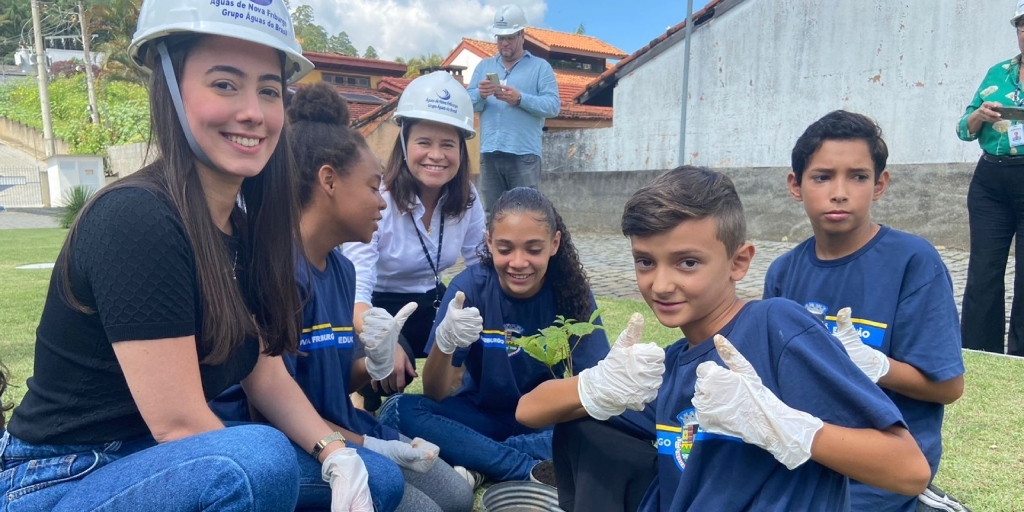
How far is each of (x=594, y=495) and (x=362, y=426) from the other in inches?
40.7

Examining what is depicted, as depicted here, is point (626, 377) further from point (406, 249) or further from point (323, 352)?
point (406, 249)

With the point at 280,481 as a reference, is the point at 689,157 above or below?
above

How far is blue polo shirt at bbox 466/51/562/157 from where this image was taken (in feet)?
18.7

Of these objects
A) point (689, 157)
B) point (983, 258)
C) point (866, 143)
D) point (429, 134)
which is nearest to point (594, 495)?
point (866, 143)

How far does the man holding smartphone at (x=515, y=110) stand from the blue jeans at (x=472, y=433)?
3132 mm

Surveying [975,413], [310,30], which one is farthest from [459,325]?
[310,30]

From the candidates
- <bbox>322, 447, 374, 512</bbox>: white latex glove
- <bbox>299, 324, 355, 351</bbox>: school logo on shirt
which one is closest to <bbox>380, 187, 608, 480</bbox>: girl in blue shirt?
<bbox>299, 324, 355, 351</bbox>: school logo on shirt

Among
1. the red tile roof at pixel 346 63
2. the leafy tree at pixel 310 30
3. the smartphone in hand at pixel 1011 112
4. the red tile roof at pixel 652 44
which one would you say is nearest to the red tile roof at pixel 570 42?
the red tile roof at pixel 346 63

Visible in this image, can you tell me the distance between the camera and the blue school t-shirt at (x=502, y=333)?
2.82m

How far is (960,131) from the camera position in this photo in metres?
4.20

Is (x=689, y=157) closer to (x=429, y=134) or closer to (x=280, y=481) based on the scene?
(x=429, y=134)

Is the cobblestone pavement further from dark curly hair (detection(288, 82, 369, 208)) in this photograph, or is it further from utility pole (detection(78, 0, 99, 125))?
utility pole (detection(78, 0, 99, 125))

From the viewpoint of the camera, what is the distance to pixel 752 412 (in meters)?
1.35

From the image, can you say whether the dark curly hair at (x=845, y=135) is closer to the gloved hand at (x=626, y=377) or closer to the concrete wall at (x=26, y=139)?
the gloved hand at (x=626, y=377)
